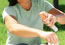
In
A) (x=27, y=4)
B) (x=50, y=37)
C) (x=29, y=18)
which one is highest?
(x=27, y=4)

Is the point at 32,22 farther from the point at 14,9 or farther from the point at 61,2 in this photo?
the point at 61,2

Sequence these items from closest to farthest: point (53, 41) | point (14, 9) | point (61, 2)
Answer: point (53, 41) → point (14, 9) → point (61, 2)

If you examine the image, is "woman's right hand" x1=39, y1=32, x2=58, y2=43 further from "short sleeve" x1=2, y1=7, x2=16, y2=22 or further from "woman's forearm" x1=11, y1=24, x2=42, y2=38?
"short sleeve" x1=2, y1=7, x2=16, y2=22

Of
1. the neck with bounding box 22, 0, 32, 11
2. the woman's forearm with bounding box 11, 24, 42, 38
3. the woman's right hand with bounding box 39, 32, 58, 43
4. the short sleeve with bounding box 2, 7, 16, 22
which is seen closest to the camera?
the woman's right hand with bounding box 39, 32, 58, 43

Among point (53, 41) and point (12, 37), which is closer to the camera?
point (53, 41)

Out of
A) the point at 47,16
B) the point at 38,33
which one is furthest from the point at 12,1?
the point at 38,33

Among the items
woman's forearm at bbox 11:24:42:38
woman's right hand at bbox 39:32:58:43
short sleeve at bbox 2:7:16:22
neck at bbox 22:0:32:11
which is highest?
neck at bbox 22:0:32:11

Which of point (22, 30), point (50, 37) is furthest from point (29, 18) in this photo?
point (50, 37)

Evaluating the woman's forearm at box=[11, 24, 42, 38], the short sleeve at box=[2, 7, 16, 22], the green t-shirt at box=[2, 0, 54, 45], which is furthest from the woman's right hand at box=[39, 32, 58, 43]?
the green t-shirt at box=[2, 0, 54, 45]

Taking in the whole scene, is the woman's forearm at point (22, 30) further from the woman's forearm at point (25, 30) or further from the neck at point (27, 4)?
the neck at point (27, 4)

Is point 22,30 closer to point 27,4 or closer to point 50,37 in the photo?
point 50,37

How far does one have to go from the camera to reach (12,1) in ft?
9.36

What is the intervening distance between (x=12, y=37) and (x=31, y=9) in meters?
0.39

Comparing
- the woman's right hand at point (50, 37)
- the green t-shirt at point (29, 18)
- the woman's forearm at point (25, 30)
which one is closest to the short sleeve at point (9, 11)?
the green t-shirt at point (29, 18)
